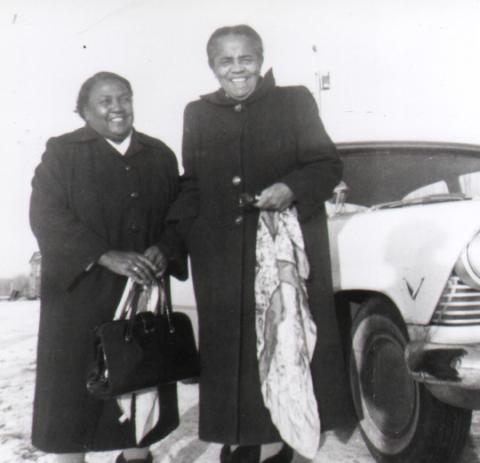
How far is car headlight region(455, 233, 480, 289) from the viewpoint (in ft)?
7.10

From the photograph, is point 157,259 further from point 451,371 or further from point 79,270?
point 451,371

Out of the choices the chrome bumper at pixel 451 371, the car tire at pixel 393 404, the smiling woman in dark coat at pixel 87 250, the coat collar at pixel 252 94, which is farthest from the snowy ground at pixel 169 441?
the coat collar at pixel 252 94

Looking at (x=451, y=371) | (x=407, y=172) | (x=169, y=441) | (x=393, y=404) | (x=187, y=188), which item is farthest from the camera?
(x=407, y=172)

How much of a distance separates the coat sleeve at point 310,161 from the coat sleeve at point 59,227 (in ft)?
2.44

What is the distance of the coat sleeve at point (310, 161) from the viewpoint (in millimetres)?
2238

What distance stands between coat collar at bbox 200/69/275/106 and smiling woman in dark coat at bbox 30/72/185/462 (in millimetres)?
347

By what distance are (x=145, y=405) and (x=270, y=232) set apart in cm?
81

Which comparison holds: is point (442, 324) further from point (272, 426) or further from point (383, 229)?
point (272, 426)

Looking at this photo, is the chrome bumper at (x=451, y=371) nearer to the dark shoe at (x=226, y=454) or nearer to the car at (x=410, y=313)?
the car at (x=410, y=313)

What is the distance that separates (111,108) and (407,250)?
1249 millimetres

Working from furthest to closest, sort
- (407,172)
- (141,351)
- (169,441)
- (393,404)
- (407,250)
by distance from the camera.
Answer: (407,172) < (169,441) < (393,404) < (407,250) < (141,351)

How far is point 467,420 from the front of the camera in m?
2.37

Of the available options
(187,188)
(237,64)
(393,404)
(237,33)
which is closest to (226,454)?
(393,404)

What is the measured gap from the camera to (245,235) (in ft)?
7.68
